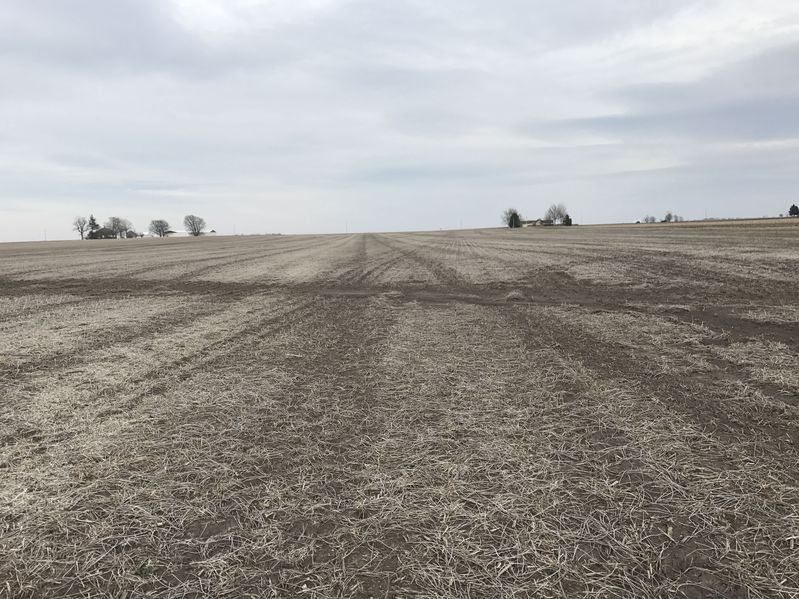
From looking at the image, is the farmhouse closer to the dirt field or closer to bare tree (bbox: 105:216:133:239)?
bare tree (bbox: 105:216:133:239)

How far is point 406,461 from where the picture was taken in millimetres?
3641

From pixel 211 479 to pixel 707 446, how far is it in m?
4.41

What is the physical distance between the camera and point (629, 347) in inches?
275

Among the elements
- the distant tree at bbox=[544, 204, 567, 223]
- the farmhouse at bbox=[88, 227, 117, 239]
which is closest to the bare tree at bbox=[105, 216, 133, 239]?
the farmhouse at bbox=[88, 227, 117, 239]

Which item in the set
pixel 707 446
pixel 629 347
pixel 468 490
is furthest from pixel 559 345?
pixel 468 490

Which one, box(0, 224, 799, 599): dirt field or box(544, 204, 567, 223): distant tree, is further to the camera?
box(544, 204, 567, 223): distant tree

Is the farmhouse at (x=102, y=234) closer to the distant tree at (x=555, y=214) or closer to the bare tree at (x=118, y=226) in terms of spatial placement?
the bare tree at (x=118, y=226)

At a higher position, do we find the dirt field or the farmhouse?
the farmhouse

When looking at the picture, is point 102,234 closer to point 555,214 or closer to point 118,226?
point 118,226

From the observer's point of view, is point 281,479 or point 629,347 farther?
point 629,347

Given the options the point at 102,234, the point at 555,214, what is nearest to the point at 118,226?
the point at 102,234

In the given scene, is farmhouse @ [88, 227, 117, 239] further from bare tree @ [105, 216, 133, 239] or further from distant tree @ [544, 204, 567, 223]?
distant tree @ [544, 204, 567, 223]

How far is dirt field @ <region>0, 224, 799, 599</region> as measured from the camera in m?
2.49

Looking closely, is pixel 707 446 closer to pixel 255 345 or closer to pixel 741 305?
pixel 255 345
